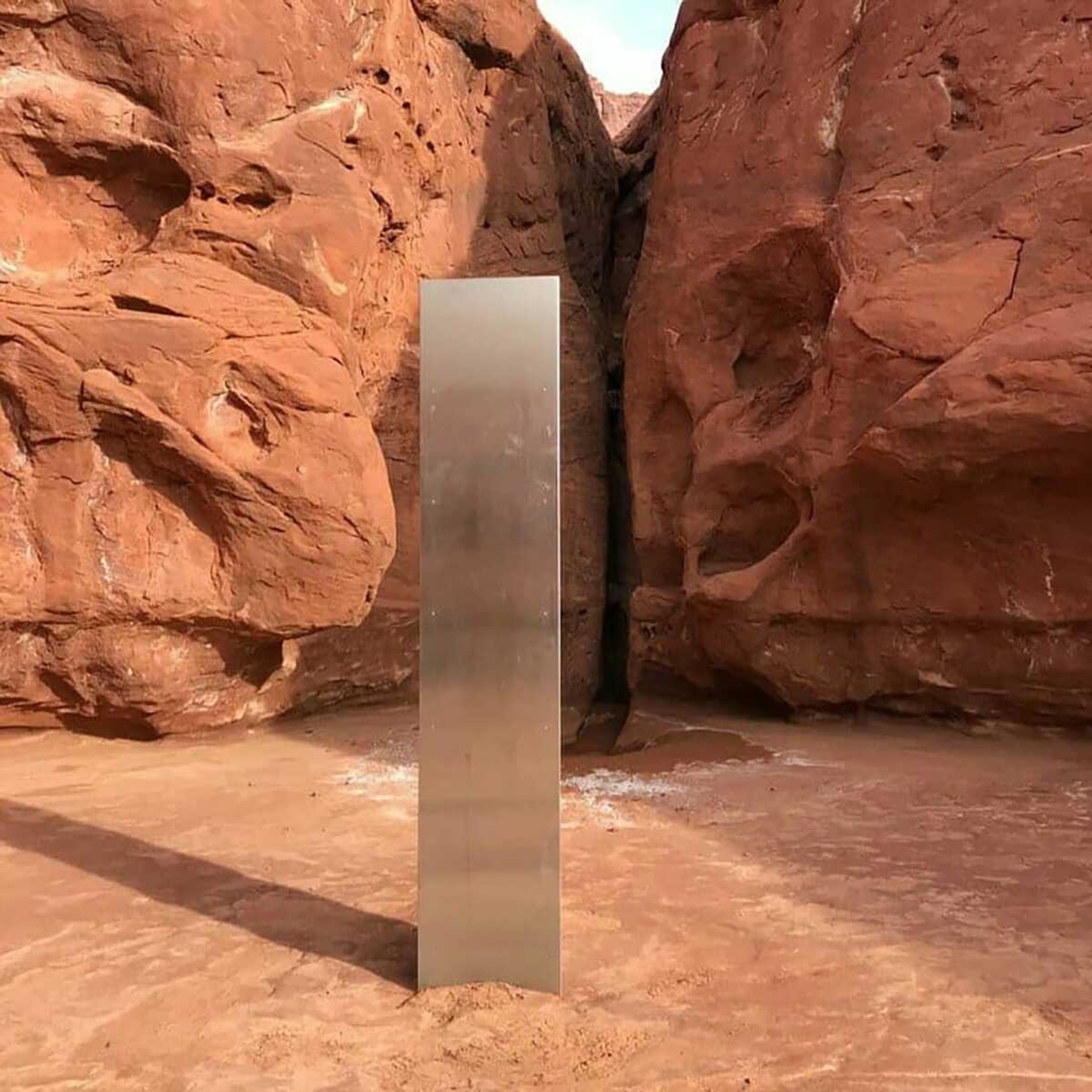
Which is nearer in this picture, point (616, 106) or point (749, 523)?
point (749, 523)

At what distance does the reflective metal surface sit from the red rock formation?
2080 centimetres

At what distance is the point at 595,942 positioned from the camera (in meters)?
3.47

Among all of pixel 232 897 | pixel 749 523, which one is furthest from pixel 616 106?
pixel 232 897

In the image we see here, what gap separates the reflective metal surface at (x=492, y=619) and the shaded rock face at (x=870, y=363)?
514 cm

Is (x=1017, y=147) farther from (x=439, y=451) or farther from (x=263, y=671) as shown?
(x=263, y=671)

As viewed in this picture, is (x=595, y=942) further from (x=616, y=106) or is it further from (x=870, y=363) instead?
(x=616, y=106)

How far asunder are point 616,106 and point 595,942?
886 inches

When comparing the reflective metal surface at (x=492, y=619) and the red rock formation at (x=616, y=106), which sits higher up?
the red rock formation at (x=616, y=106)

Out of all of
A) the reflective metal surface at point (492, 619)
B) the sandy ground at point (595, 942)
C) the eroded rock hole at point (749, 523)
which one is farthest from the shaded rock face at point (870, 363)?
the reflective metal surface at point (492, 619)

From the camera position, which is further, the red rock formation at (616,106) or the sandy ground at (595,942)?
the red rock formation at (616,106)

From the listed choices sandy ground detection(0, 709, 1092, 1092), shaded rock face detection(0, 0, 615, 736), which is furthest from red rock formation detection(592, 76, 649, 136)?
sandy ground detection(0, 709, 1092, 1092)

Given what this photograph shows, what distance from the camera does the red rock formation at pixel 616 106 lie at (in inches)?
876

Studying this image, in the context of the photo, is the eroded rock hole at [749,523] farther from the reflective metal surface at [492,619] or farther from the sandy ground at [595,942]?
the reflective metal surface at [492,619]

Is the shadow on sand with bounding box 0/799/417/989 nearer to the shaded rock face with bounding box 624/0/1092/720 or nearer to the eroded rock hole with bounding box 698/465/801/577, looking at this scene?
the shaded rock face with bounding box 624/0/1092/720
